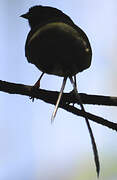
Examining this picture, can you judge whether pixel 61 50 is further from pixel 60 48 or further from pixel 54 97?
pixel 54 97

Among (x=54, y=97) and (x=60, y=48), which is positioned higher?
(x=60, y=48)

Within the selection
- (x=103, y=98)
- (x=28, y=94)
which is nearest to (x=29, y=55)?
(x=28, y=94)

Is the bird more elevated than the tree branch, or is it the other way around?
the bird

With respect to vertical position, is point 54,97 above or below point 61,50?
below

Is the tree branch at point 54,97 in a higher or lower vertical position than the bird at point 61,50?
lower

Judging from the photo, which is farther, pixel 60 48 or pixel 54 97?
pixel 54 97

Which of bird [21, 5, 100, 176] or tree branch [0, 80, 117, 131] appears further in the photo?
tree branch [0, 80, 117, 131]

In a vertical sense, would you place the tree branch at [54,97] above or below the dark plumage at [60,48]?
below

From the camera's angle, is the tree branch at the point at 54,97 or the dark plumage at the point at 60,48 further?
the tree branch at the point at 54,97

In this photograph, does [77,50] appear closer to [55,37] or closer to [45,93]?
[55,37]

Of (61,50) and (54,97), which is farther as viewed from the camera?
(54,97)

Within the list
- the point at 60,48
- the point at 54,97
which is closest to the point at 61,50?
the point at 60,48
